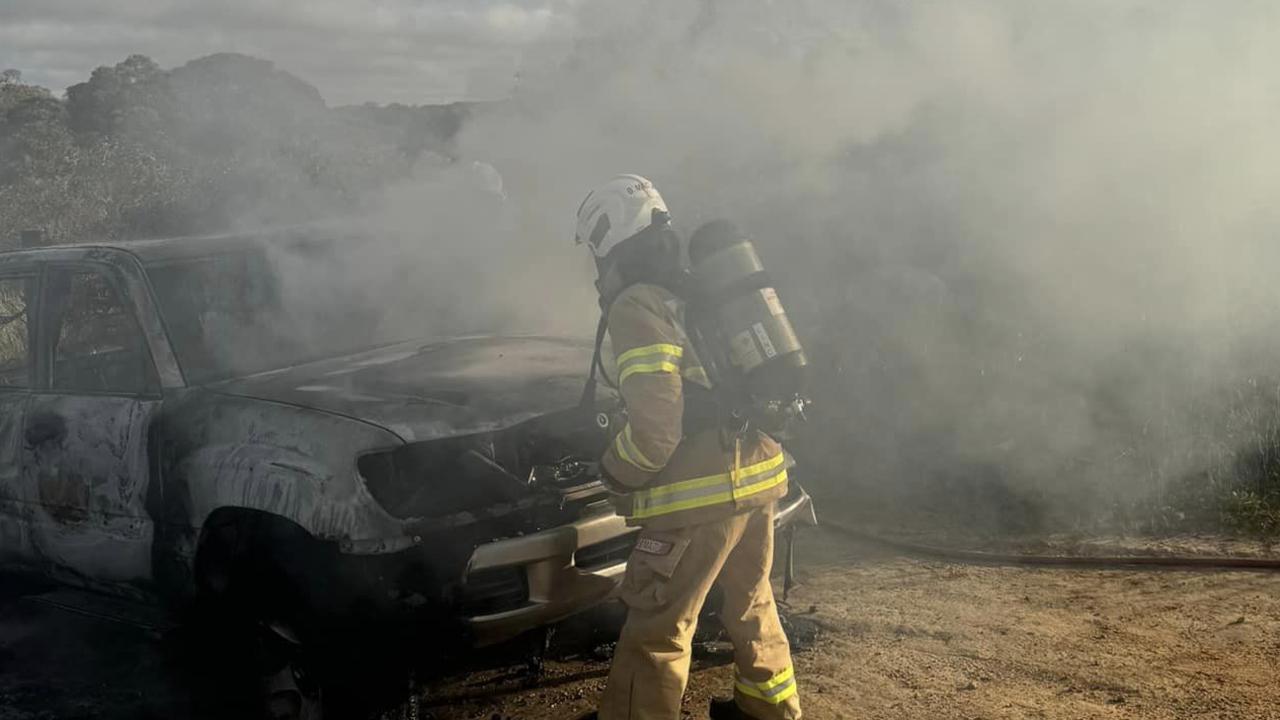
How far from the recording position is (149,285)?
4270 mm

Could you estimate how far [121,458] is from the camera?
4082 millimetres

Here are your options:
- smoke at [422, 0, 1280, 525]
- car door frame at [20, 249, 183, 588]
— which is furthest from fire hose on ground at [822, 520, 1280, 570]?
car door frame at [20, 249, 183, 588]

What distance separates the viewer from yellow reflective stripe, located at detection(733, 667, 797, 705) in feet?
11.2

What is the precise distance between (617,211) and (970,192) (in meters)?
6.58

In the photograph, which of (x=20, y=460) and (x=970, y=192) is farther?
(x=970, y=192)

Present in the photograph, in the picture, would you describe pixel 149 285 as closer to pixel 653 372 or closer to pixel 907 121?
pixel 653 372

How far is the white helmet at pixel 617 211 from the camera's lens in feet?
11.3

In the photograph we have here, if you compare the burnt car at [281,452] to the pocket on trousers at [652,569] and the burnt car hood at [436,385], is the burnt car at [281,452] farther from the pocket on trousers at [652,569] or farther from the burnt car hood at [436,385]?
the pocket on trousers at [652,569]

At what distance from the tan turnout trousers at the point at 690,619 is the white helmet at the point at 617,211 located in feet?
3.09

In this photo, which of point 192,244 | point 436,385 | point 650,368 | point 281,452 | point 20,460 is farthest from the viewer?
point 192,244

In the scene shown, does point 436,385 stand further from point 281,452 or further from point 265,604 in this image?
point 265,604

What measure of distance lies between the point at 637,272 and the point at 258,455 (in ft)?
4.67

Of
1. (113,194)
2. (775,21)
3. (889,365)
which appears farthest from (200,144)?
(889,365)

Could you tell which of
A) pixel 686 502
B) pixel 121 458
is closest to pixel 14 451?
pixel 121 458
